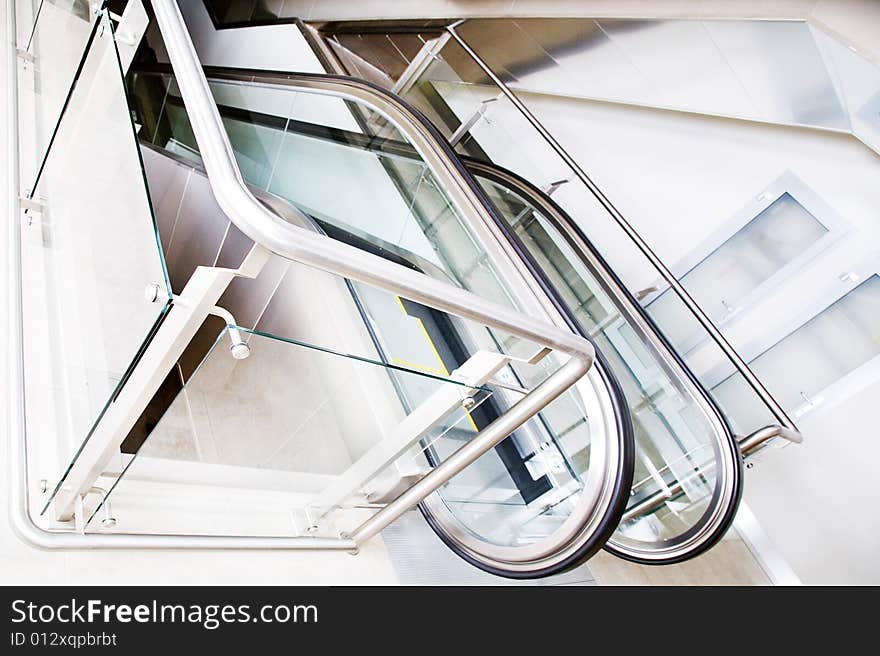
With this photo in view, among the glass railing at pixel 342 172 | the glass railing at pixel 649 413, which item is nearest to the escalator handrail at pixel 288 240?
the glass railing at pixel 342 172

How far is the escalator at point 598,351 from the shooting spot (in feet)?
5.38

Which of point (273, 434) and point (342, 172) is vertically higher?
point (342, 172)

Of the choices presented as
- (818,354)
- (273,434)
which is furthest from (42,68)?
(818,354)

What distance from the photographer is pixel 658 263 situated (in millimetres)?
3059

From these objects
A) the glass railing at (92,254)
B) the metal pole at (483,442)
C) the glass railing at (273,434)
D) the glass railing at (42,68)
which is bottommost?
the metal pole at (483,442)

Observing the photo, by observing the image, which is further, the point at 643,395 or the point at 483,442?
the point at 643,395

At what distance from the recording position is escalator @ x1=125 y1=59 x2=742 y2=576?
5.38 feet

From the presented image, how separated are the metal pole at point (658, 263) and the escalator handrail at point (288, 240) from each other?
6.23ft

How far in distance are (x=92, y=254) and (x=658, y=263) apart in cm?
251

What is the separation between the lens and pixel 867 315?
3129mm

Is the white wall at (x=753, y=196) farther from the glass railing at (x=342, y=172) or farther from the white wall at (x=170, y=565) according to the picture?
the white wall at (x=170, y=565)

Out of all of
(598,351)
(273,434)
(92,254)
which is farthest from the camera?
(598,351)

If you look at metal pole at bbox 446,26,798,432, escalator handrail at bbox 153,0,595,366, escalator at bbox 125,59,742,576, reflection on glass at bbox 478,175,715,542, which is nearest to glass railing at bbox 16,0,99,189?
escalator at bbox 125,59,742,576

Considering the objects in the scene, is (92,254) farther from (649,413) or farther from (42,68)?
(649,413)
